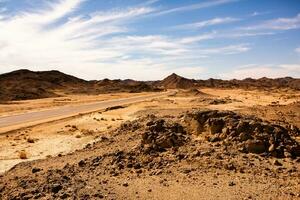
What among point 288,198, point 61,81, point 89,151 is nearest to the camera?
point 288,198

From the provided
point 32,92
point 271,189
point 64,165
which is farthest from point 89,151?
point 32,92

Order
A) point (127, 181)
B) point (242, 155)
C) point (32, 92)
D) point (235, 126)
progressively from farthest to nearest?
point (32, 92)
point (235, 126)
point (242, 155)
point (127, 181)

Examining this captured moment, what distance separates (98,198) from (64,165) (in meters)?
4.71

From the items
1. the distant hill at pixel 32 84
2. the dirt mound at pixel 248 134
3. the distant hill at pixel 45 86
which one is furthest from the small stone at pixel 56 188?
the distant hill at pixel 45 86

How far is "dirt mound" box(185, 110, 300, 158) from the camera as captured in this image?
17.0 metres

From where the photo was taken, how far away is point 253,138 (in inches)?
690

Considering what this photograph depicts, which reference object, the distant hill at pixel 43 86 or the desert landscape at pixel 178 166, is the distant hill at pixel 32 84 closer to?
the distant hill at pixel 43 86

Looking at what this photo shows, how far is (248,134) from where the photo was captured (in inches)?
701

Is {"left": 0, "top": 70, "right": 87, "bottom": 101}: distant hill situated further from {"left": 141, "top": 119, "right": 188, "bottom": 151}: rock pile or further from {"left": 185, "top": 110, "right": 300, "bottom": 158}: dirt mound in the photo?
{"left": 185, "top": 110, "right": 300, "bottom": 158}: dirt mound

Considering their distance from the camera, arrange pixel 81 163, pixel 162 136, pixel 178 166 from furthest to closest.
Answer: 1. pixel 162 136
2. pixel 81 163
3. pixel 178 166

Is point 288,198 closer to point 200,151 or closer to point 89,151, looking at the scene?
point 200,151

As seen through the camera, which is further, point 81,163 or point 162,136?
point 162,136

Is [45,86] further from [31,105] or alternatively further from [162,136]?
[162,136]

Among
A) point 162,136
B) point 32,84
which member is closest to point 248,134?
point 162,136
